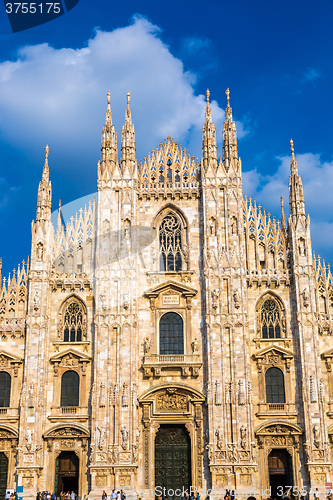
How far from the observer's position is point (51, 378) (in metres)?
33.8

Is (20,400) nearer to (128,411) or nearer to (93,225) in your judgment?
(128,411)

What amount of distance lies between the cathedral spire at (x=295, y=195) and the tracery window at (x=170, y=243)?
7.19m

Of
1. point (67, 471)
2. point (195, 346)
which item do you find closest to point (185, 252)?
point (195, 346)

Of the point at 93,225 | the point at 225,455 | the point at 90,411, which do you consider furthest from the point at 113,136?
the point at 225,455

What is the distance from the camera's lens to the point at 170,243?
1437 inches

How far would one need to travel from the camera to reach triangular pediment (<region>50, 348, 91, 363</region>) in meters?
33.9

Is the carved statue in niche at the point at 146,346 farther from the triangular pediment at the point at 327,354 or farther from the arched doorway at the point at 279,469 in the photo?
the triangular pediment at the point at 327,354

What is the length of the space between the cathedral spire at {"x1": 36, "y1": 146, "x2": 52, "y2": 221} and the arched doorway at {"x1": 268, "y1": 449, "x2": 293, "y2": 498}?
19673mm

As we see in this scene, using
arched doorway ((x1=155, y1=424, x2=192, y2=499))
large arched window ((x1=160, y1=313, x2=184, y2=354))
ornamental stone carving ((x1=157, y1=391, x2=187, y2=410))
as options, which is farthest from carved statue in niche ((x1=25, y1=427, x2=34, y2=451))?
large arched window ((x1=160, y1=313, x2=184, y2=354))

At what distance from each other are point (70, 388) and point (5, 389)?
3.89 metres

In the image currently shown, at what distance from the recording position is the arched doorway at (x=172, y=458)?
32.2m

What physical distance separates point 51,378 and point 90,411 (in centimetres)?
302

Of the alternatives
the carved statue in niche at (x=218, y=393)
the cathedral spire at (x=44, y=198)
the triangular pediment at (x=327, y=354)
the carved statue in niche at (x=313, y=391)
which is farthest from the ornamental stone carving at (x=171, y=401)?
the cathedral spire at (x=44, y=198)

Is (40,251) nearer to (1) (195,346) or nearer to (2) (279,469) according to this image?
(1) (195,346)
